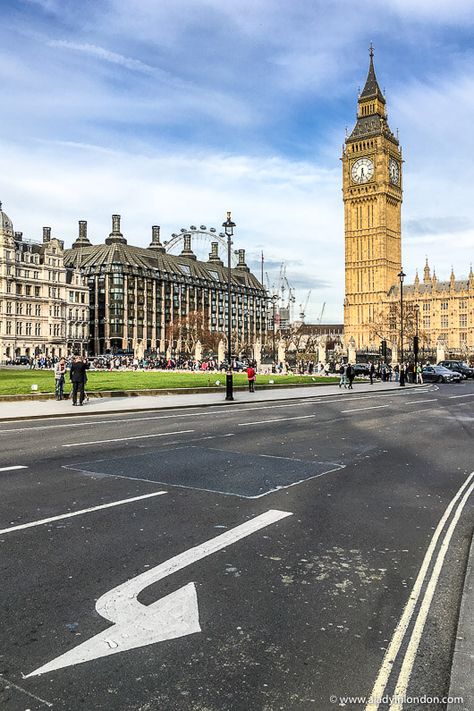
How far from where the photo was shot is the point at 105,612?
15.8 ft

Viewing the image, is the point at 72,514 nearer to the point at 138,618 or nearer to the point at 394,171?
A: the point at 138,618

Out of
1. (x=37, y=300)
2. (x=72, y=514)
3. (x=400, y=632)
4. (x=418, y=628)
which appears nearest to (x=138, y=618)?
(x=400, y=632)

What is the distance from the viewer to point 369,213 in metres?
141

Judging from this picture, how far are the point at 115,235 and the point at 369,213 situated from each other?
62.7 meters

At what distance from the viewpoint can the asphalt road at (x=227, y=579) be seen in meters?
3.87

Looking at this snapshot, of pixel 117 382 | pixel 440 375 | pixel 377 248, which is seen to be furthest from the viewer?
pixel 377 248

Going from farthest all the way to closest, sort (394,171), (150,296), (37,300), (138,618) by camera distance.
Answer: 1. (394,171)
2. (150,296)
3. (37,300)
4. (138,618)

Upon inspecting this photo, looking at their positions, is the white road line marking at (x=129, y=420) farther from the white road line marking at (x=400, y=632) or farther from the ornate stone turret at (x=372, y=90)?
the ornate stone turret at (x=372, y=90)

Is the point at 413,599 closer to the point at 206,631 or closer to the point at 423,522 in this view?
the point at 206,631

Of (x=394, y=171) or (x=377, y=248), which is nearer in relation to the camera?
(x=377, y=248)

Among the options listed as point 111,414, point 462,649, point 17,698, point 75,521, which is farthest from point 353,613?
point 111,414

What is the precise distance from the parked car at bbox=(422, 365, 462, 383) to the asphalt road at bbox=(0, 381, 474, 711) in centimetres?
4631

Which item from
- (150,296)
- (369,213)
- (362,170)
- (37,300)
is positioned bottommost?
(37,300)

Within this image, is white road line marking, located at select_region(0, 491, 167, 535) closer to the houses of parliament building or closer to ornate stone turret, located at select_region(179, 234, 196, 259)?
the houses of parliament building
